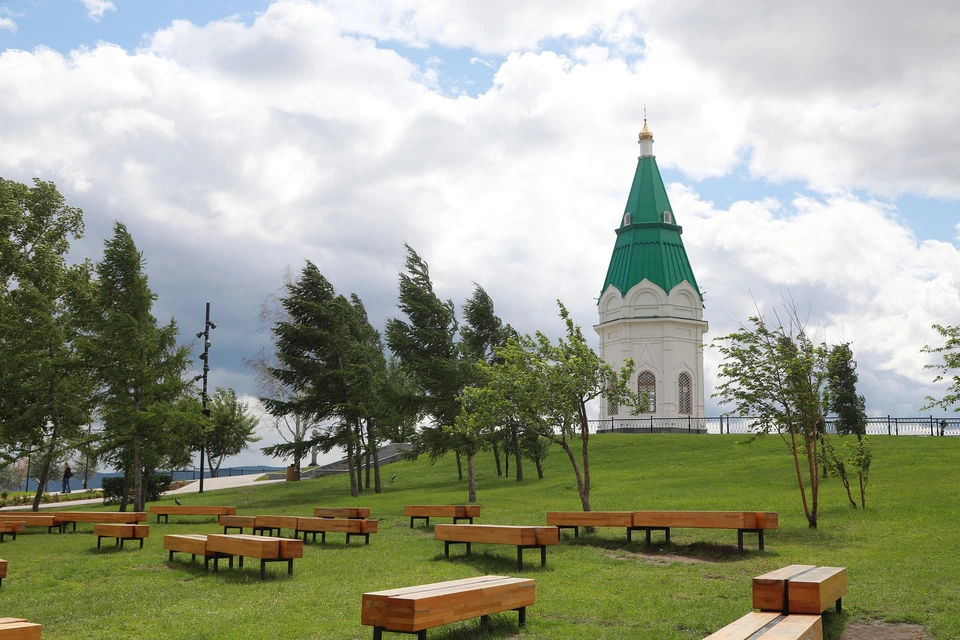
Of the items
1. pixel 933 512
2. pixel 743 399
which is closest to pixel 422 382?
pixel 743 399

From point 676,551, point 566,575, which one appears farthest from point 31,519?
point 676,551

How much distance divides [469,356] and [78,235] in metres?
16.4

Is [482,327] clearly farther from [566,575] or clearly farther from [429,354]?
[566,575]

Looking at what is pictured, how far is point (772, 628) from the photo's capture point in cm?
607

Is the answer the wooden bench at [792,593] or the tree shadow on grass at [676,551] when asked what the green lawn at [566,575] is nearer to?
the tree shadow on grass at [676,551]

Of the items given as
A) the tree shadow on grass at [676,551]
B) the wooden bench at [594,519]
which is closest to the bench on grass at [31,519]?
the wooden bench at [594,519]

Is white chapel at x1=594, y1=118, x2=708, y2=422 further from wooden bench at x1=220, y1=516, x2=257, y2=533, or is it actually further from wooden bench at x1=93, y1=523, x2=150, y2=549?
wooden bench at x1=93, y1=523, x2=150, y2=549

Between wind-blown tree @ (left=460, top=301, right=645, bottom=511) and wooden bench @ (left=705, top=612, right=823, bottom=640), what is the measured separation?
10.4 meters

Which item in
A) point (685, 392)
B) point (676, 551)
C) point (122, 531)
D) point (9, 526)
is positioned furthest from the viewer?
point (685, 392)

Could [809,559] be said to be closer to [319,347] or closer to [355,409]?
[355,409]

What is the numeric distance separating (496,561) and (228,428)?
3658 cm

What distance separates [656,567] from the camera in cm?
1187

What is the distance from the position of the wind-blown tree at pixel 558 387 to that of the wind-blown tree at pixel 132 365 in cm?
1239

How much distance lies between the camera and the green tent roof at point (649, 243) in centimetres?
5938
